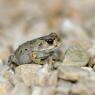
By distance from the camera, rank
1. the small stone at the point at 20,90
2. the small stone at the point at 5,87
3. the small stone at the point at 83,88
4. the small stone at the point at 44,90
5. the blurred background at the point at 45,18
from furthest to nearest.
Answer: the blurred background at the point at 45,18, the small stone at the point at 5,87, the small stone at the point at 20,90, the small stone at the point at 44,90, the small stone at the point at 83,88

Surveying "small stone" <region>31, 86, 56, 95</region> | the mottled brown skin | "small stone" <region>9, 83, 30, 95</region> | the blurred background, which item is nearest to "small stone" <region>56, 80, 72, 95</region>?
"small stone" <region>31, 86, 56, 95</region>

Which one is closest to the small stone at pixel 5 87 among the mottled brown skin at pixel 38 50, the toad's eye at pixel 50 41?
the mottled brown skin at pixel 38 50

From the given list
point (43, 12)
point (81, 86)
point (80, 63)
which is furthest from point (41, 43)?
point (43, 12)

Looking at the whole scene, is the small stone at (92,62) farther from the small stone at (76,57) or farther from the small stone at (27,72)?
the small stone at (27,72)

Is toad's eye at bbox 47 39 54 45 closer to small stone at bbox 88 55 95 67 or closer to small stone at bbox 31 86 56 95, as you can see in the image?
small stone at bbox 88 55 95 67

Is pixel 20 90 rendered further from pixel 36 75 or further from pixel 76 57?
pixel 76 57
